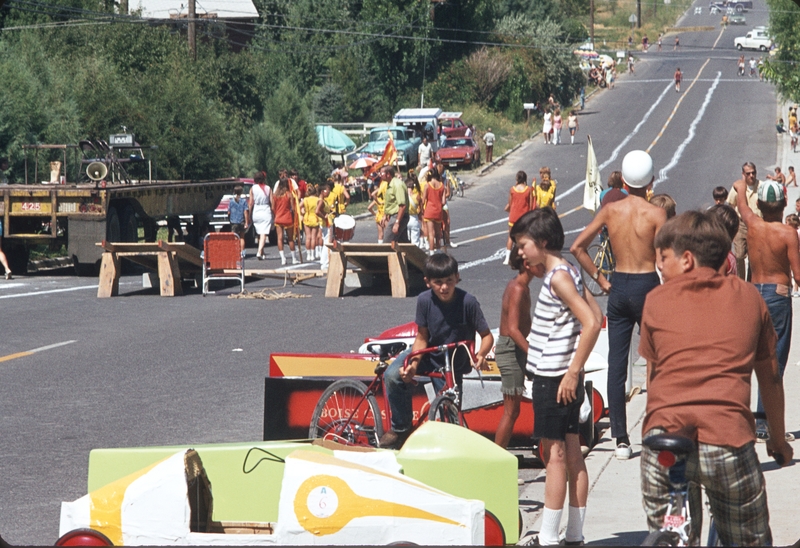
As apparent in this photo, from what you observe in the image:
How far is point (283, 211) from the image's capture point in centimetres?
2227

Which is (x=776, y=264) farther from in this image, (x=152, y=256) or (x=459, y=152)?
(x=459, y=152)

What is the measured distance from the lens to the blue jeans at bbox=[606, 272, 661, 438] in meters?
7.22

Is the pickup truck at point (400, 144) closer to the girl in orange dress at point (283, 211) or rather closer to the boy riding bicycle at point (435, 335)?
the girl in orange dress at point (283, 211)

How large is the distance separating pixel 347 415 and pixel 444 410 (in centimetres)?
95

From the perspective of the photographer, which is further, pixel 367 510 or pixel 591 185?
pixel 591 185

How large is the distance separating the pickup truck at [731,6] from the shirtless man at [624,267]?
4435 inches

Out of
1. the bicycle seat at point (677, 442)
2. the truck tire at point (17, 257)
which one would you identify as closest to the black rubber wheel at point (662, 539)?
the bicycle seat at point (677, 442)

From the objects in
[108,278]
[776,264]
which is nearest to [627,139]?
[108,278]

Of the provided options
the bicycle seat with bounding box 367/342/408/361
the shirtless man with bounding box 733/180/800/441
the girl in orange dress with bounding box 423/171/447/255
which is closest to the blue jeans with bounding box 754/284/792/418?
the shirtless man with bounding box 733/180/800/441

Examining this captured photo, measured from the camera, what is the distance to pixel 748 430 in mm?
3801

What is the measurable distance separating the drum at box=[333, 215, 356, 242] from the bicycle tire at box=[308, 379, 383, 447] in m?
12.1

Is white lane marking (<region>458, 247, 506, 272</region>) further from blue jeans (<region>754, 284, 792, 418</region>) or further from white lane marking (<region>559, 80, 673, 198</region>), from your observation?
white lane marking (<region>559, 80, 673, 198</region>)

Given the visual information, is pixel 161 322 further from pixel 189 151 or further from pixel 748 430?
pixel 189 151

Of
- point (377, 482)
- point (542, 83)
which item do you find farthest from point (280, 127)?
point (377, 482)
